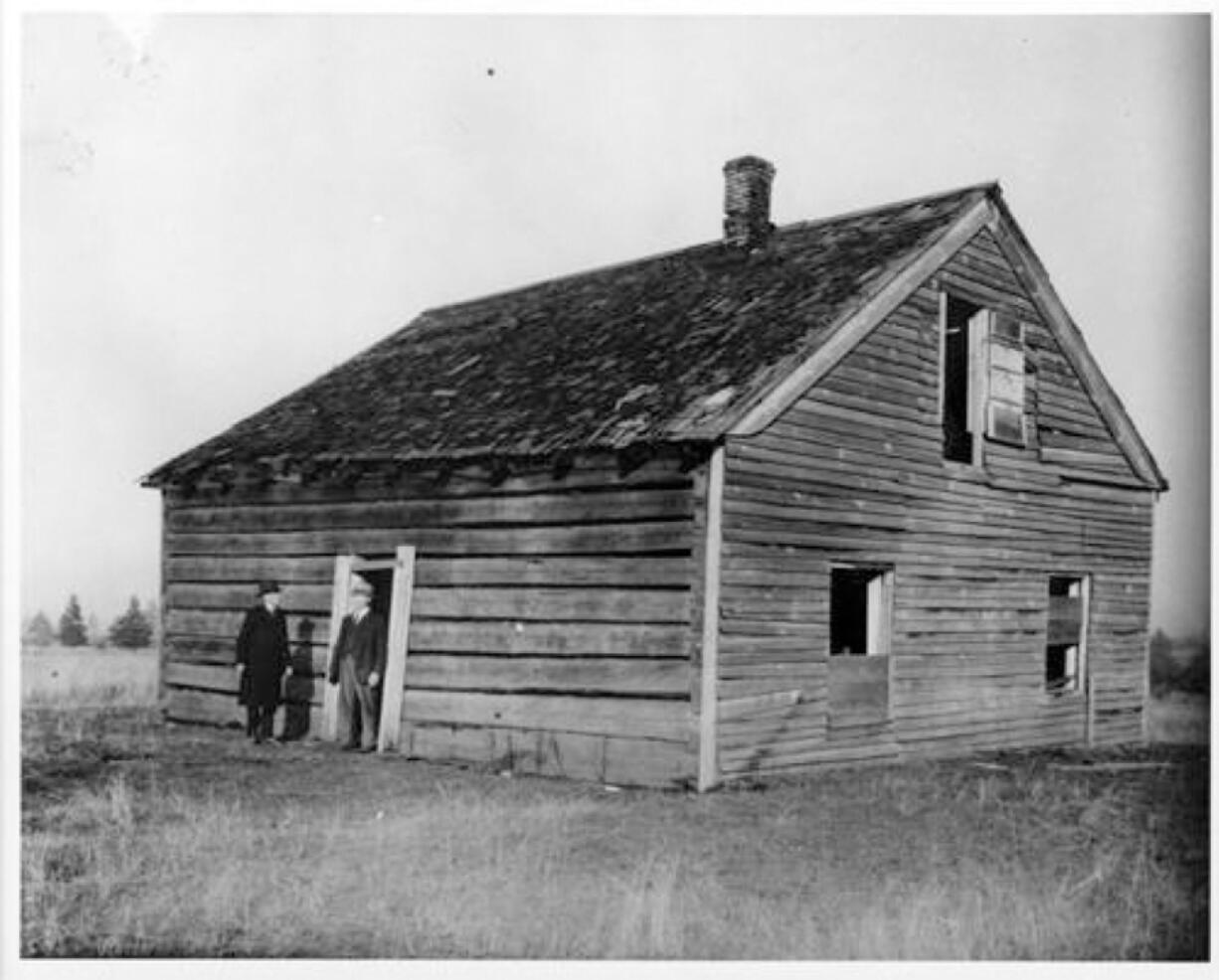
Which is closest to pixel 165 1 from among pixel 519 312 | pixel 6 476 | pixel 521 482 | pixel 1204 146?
pixel 6 476

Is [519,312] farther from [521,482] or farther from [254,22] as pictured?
[254,22]

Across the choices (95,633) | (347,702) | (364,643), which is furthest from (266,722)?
(95,633)

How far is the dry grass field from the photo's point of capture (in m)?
8.73

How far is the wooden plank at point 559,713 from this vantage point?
12.7 meters

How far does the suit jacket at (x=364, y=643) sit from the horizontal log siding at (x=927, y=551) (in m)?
4.04

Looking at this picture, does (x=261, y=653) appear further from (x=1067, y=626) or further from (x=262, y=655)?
(x=1067, y=626)

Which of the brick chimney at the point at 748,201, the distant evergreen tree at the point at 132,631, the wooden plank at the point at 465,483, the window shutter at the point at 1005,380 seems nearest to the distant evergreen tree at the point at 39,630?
the wooden plank at the point at 465,483

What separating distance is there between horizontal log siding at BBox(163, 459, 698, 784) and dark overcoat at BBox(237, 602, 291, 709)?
56 cm

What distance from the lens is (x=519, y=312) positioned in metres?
19.1

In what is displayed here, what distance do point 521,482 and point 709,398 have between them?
86.7 inches

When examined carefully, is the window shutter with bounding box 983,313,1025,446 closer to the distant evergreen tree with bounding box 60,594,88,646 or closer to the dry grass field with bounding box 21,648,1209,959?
the dry grass field with bounding box 21,648,1209,959

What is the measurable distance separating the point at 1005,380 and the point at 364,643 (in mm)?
7309

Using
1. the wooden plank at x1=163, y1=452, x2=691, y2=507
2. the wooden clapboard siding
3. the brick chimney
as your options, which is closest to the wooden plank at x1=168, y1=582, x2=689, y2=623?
the wooden plank at x1=163, y1=452, x2=691, y2=507

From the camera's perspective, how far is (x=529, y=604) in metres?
14.0
